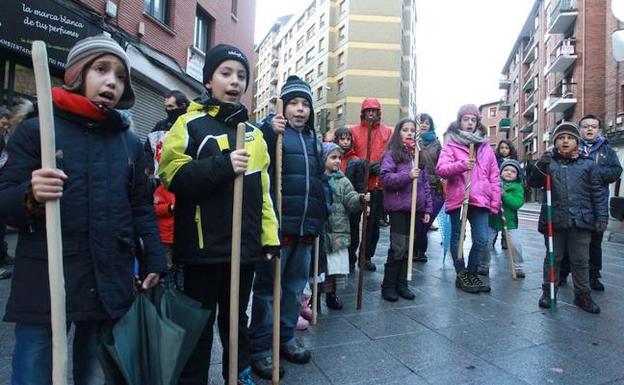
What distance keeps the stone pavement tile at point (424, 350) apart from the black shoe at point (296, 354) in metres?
0.61

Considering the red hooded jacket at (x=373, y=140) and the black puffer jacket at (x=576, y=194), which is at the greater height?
the red hooded jacket at (x=373, y=140)

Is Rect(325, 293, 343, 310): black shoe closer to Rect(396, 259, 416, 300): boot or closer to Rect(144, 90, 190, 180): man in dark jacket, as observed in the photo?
Rect(396, 259, 416, 300): boot

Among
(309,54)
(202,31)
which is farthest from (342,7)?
(202,31)

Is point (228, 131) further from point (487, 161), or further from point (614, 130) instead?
point (614, 130)

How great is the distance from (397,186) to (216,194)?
2529 mm

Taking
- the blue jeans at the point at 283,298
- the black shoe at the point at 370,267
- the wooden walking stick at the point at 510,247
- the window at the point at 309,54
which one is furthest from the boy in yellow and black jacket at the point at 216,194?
the window at the point at 309,54

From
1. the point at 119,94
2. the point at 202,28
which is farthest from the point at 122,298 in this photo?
the point at 202,28

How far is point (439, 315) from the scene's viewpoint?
4012 millimetres

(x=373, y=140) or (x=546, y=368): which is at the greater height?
(x=373, y=140)

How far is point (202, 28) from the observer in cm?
1453

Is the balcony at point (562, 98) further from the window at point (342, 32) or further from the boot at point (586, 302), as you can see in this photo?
the boot at point (586, 302)

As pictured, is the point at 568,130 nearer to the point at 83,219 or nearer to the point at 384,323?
the point at 384,323

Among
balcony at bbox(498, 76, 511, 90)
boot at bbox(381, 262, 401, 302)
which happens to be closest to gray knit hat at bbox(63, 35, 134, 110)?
boot at bbox(381, 262, 401, 302)

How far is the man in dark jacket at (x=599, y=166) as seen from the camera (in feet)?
16.2
